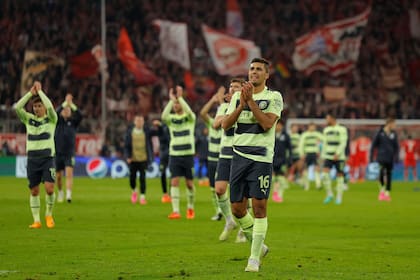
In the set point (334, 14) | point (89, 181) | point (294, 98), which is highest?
point (334, 14)

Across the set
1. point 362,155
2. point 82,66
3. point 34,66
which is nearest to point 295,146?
point 362,155

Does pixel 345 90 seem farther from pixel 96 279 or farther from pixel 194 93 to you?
pixel 96 279

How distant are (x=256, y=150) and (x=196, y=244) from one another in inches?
168

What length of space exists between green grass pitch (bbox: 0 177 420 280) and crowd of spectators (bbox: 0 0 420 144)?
23291 millimetres

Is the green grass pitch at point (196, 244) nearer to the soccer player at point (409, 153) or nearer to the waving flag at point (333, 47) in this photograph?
the soccer player at point (409, 153)

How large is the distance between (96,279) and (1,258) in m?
2.73

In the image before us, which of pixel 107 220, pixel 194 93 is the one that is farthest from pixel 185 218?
pixel 194 93

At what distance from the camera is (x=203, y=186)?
4084 centimetres

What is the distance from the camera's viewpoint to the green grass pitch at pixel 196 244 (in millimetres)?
12719

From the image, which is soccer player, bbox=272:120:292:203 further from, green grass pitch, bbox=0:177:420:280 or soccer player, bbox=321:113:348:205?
green grass pitch, bbox=0:177:420:280

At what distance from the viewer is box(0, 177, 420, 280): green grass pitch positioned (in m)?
12.7

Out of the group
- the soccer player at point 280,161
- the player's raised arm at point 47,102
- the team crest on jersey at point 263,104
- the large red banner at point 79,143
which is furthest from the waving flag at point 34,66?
the team crest on jersey at point 263,104

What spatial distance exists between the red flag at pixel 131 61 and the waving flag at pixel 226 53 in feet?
12.2

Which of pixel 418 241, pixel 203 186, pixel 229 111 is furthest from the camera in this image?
pixel 203 186
